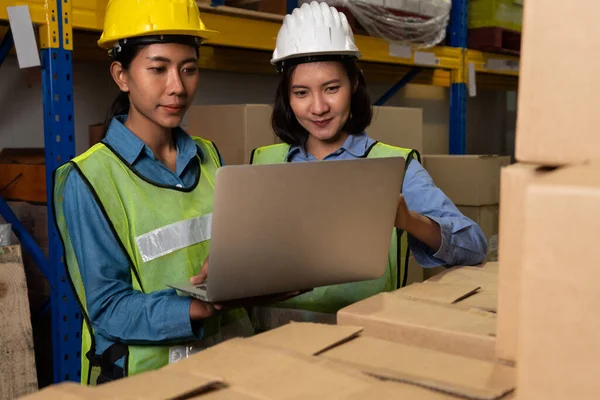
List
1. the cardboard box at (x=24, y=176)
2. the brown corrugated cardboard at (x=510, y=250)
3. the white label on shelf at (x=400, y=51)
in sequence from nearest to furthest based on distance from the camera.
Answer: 1. the brown corrugated cardboard at (x=510, y=250)
2. the cardboard box at (x=24, y=176)
3. the white label on shelf at (x=400, y=51)

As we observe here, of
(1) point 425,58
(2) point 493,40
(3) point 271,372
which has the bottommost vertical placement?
(3) point 271,372

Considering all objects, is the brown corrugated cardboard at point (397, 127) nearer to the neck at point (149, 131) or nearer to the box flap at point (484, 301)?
the neck at point (149, 131)

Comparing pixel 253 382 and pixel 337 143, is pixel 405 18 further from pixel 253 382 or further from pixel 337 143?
pixel 253 382

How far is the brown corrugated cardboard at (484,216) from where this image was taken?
2539mm

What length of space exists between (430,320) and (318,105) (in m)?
0.71

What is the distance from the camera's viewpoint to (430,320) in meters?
0.77

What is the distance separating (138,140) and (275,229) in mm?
448

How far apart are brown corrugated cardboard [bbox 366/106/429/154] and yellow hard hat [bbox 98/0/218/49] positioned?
1.02 metres

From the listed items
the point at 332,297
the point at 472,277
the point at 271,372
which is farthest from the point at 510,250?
the point at 332,297

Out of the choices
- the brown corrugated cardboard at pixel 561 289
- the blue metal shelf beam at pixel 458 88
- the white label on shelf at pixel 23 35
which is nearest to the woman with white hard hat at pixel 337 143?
the white label on shelf at pixel 23 35

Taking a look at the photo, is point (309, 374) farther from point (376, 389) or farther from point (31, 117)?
point (31, 117)

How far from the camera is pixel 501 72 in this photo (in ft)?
10.6

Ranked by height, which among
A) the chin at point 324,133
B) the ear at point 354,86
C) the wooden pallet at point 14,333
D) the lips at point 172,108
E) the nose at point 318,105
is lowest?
the wooden pallet at point 14,333

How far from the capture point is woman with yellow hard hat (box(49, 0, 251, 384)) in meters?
1.07
